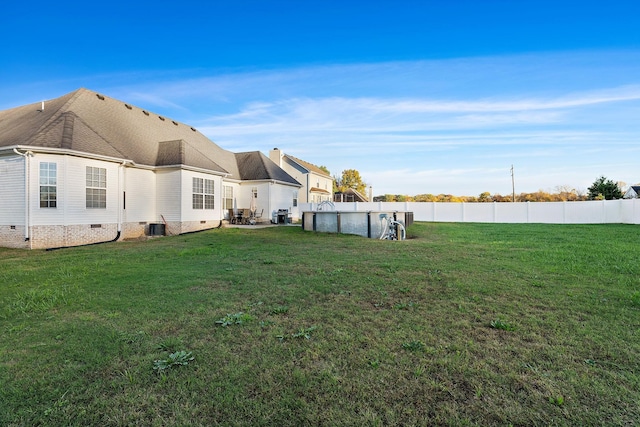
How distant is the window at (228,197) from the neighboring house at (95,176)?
0.21 meters

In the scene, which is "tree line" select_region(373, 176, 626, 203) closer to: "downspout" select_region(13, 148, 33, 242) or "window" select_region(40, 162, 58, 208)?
"window" select_region(40, 162, 58, 208)

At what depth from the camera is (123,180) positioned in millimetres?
13539

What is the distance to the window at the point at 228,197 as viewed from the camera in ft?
66.8

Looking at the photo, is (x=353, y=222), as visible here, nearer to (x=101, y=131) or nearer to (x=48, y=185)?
(x=48, y=185)

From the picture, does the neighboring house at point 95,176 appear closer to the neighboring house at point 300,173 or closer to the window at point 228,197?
the window at point 228,197

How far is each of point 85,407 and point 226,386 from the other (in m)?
0.92

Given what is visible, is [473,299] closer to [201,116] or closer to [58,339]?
[58,339]

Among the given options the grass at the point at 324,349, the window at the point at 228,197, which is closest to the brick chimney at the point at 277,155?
the window at the point at 228,197

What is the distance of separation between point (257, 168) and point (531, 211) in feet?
68.9

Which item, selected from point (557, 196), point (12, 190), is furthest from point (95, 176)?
point (557, 196)

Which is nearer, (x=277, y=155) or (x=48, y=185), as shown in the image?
(x=48, y=185)

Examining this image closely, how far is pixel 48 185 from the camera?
11164 mm

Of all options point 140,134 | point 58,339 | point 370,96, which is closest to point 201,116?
point 140,134

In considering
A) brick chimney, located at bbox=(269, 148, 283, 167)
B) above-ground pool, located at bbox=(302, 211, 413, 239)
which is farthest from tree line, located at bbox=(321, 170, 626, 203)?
above-ground pool, located at bbox=(302, 211, 413, 239)
